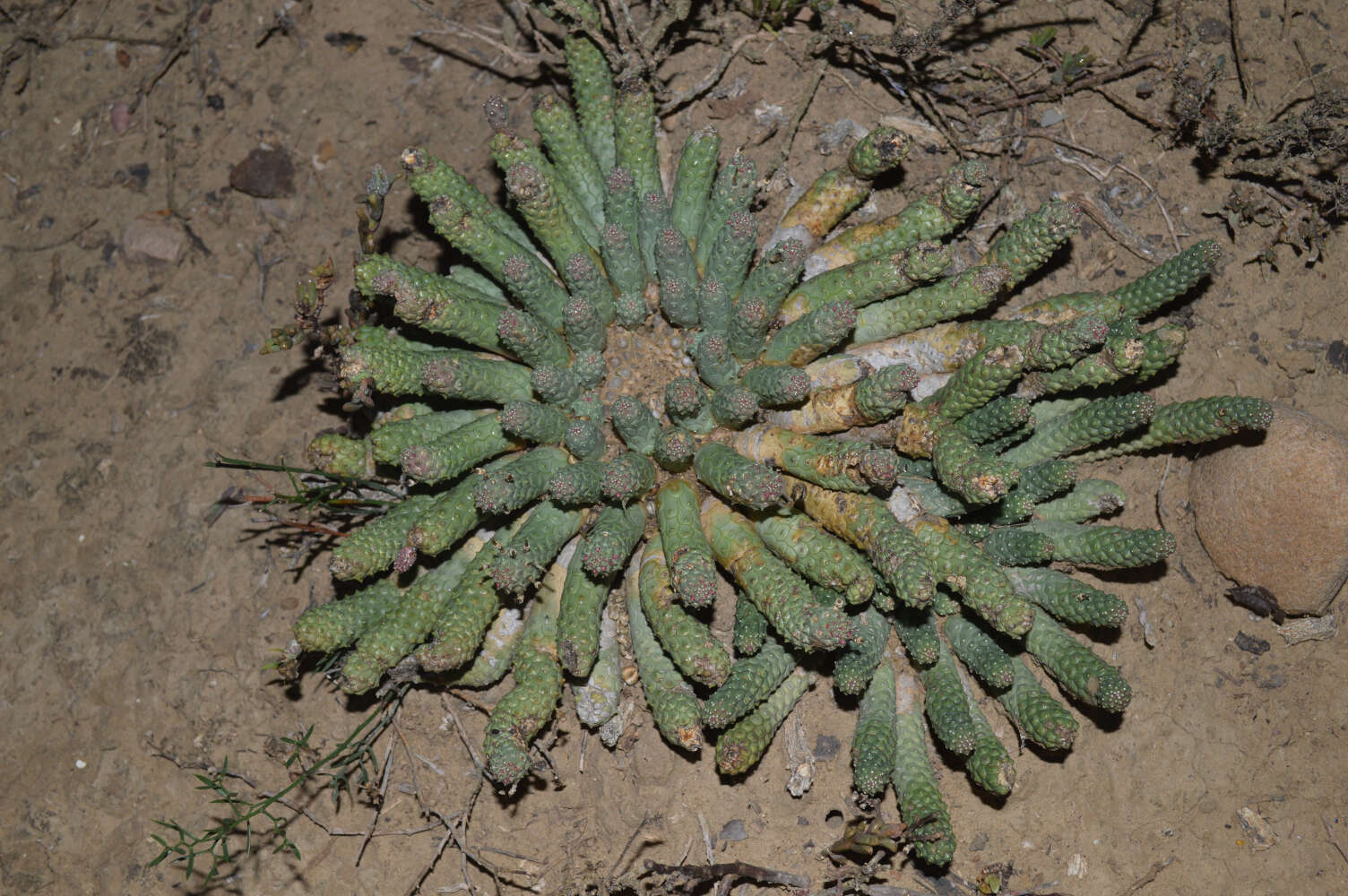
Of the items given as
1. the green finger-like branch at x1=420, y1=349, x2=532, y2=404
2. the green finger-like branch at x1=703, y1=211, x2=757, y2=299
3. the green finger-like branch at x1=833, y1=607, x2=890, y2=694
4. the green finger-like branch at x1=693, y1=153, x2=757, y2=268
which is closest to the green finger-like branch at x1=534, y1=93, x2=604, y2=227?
the green finger-like branch at x1=693, y1=153, x2=757, y2=268

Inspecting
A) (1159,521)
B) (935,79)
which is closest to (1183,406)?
(1159,521)

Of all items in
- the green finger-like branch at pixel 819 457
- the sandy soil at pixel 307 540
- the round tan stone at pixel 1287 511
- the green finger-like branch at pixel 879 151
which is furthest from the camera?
the sandy soil at pixel 307 540

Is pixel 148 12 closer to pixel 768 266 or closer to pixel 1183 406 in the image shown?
pixel 768 266

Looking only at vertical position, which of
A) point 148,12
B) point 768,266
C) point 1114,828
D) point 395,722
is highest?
point 768,266

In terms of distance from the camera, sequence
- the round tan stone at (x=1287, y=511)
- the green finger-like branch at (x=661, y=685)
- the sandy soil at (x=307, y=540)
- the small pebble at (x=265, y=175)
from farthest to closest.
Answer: the small pebble at (x=265, y=175), the sandy soil at (x=307, y=540), the round tan stone at (x=1287, y=511), the green finger-like branch at (x=661, y=685)

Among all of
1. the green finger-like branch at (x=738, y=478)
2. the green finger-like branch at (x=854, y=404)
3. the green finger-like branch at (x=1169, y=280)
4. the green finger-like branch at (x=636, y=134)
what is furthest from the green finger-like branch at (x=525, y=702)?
the green finger-like branch at (x=1169, y=280)

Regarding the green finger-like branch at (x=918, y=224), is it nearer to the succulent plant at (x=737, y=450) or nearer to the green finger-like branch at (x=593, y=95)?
the succulent plant at (x=737, y=450)

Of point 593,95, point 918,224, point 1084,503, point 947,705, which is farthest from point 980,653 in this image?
point 593,95
